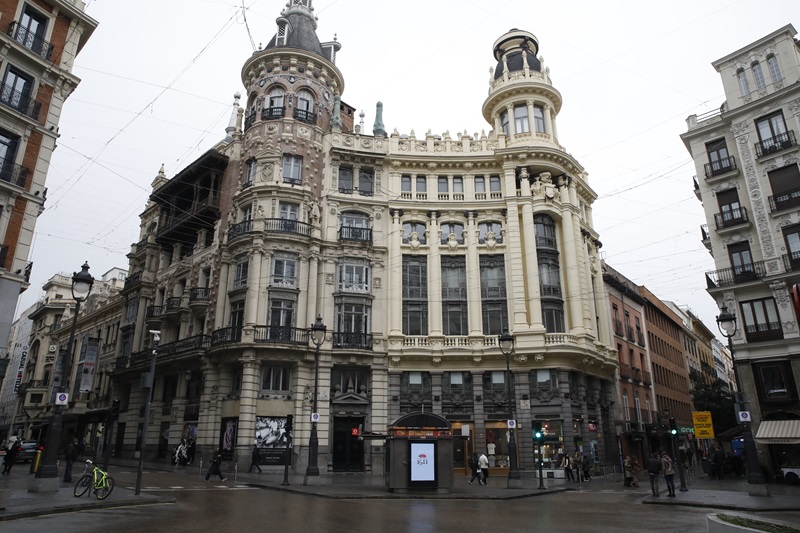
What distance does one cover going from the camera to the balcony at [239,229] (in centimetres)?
3597

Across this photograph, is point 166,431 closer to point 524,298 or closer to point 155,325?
point 155,325

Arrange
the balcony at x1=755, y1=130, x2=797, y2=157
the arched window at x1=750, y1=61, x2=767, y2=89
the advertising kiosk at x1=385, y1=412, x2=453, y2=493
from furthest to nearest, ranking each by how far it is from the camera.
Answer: the arched window at x1=750, y1=61, x2=767, y2=89 → the balcony at x1=755, y1=130, x2=797, y2=157 → the advertising kiosk at x1=385, y1=412, x2=453, y2=493

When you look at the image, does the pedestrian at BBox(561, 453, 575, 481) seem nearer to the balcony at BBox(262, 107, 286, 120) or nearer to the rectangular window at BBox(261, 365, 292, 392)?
the rectangular window at BBox(261, 365, 292, 392)

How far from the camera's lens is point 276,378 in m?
34.0

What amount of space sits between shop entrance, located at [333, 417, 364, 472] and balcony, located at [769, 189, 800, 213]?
1087 inches

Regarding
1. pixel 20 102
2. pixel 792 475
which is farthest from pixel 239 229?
pixel 792 475

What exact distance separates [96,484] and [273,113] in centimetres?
2831

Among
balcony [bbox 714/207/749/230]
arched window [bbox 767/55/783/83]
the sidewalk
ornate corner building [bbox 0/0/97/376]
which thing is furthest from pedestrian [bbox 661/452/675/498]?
ornate corner building [bbox 0/0/97/376]

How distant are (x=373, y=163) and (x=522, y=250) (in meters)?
12.5

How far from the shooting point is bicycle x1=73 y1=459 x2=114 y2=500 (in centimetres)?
1598

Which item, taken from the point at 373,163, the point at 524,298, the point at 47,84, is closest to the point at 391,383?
the point at 524,298

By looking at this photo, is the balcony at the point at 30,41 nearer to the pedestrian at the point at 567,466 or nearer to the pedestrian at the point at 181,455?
the pedestrian at the point at 181,455

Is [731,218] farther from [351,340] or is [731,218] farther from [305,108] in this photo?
[305,108]

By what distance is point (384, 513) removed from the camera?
14766mm
